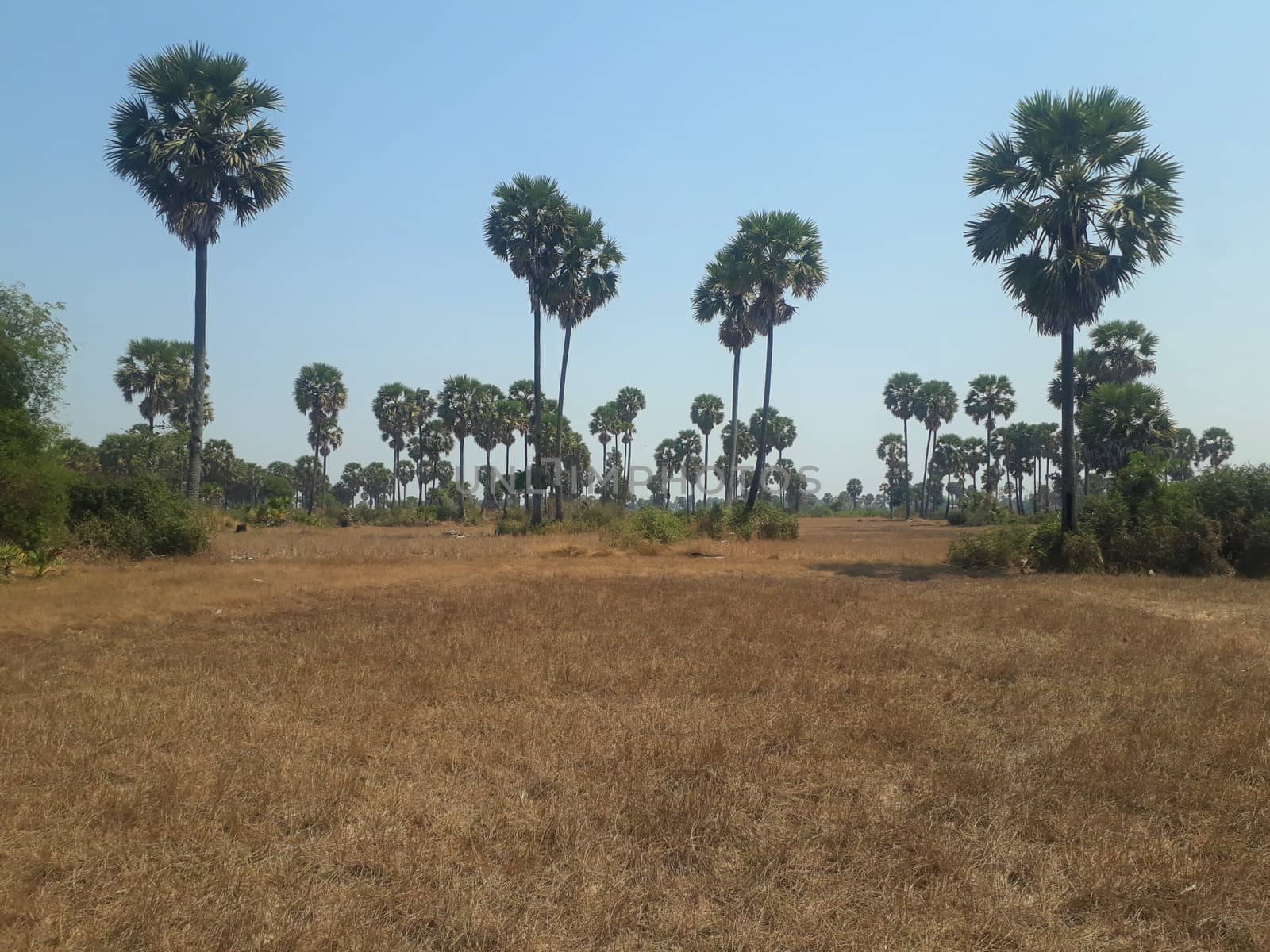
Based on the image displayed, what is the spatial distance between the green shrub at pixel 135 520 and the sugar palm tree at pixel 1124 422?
36.9 meters

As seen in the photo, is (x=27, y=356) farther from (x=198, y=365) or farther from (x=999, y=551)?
(x=999, y=551)

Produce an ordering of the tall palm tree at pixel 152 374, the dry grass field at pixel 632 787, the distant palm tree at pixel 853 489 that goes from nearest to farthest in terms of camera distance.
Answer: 1. the dry grass field at pixel 632 787
2. the tall palm tree at pixel 152 374
3. the distant palm tree at pixel 853 489

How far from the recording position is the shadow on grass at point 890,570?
21266 millimetres

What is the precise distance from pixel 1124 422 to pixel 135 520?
39637 millimetres

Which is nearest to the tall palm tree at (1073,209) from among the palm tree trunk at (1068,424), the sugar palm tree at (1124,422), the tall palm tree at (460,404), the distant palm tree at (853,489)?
the palm tree trunk at (1068,424)

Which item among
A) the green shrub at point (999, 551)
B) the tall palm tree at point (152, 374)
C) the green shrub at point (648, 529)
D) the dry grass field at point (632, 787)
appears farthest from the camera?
the tall palm tree at point (152, 374)

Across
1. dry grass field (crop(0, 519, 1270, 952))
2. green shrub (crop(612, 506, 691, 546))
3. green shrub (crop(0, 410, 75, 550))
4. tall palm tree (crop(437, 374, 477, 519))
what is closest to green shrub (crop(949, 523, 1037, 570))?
dry grass field (crop(0, 519, 1270, 952))

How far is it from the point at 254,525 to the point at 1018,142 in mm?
45172

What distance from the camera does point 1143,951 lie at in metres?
3.71

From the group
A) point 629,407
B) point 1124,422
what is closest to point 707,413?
point 629,407

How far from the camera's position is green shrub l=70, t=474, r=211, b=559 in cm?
2189

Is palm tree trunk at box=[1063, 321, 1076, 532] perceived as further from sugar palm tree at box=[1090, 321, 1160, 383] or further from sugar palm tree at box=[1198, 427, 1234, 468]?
sugar palm tree at box=[1198, 427, 1234, 468]

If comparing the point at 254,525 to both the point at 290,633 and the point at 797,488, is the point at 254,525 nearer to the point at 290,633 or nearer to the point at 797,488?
the point at 290,633

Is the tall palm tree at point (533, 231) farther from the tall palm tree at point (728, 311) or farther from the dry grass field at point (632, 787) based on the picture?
the dry grass field at point (632, 787)
